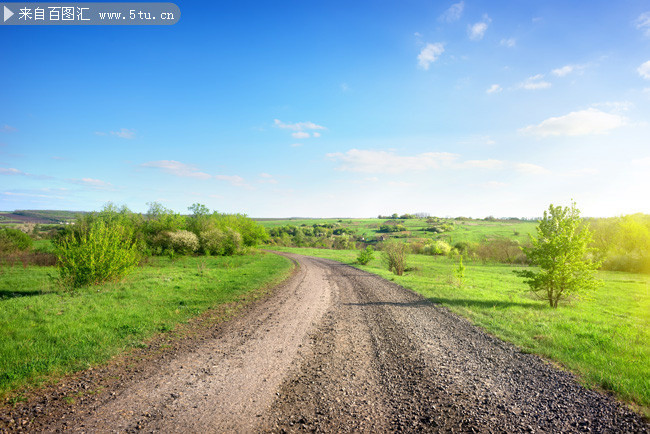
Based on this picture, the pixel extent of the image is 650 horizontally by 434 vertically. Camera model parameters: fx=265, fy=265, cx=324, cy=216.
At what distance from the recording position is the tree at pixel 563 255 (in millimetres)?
15406

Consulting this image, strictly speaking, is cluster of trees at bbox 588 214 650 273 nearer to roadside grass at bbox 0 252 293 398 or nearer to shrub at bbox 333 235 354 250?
roadside grass at bbox 0 252 293 398

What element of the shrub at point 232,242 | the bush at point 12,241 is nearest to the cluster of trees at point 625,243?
the shrub at point 232,242

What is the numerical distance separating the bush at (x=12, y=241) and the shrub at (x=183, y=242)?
17670 mm

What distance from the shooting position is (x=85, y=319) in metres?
10.4

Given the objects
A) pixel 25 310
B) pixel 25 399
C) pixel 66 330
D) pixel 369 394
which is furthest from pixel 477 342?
pixel 25 310

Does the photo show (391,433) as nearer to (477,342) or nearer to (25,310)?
(477,342)

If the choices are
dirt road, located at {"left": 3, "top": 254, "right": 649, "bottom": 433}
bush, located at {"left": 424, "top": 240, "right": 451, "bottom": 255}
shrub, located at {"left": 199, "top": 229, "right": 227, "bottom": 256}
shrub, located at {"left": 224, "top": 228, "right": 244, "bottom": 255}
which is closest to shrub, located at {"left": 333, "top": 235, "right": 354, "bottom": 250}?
bush, located at {"left": 424, "top": 240, "right": 451, "bottom": 255}

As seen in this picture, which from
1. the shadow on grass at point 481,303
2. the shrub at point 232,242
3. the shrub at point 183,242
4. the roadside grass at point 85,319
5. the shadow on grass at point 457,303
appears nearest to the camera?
the roadside grass at point 85,319

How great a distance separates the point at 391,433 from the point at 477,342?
656 centimetres

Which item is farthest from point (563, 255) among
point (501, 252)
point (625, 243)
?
point (501, 252)

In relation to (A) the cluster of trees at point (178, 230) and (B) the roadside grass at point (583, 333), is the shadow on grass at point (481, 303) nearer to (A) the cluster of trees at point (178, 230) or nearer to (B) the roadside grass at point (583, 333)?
(B) the roadside grass at point (583, 333)

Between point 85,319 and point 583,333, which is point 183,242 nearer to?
point 85,319

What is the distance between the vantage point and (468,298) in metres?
17.1

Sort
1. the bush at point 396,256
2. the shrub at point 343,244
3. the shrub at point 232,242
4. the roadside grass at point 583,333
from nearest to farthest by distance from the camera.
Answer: the roadside grass at point 583,333 → the bush at point 396,256 → the shrub at point 232,242 → the shrub at point 343,244
